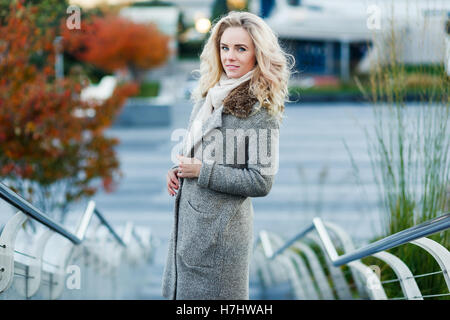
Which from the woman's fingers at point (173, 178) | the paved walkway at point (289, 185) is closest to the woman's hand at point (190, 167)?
the woman's fingers at point (173, 178)

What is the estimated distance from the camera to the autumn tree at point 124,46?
14.8m

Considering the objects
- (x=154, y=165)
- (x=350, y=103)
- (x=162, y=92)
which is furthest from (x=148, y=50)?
(x=154, y=165)

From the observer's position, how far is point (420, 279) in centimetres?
218

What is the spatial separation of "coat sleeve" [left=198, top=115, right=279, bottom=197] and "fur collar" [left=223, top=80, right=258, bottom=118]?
0.06m

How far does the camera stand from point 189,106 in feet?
45.2

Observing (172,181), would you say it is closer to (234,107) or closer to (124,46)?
(234,107)

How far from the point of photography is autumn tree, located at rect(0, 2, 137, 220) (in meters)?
3.56

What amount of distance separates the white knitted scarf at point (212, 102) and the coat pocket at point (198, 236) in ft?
0.65

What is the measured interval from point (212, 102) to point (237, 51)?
0.56ft

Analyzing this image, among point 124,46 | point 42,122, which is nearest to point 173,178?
point 42,122

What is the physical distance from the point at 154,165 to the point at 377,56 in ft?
23.8

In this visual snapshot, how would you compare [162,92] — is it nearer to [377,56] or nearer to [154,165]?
[154,165]

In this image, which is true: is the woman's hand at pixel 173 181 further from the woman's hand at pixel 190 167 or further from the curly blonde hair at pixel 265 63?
the curly blonde hair at pixel 265 63

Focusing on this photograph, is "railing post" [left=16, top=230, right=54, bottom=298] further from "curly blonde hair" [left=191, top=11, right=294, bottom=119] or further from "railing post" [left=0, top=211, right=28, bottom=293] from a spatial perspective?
"curly blonde hair" [left=191, top=11, right=294, bottom=119]
